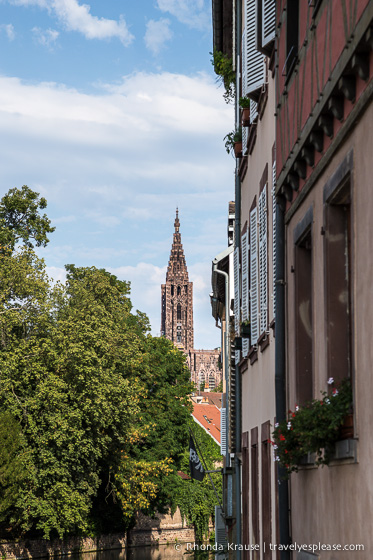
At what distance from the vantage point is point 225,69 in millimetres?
19281

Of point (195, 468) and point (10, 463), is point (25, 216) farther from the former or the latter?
point (195, 468)

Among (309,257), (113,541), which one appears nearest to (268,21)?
(309,257)

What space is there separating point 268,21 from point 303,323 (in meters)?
3.81

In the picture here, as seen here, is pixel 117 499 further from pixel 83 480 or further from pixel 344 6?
pixel 344 6

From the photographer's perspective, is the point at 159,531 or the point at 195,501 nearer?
the point at 195,501

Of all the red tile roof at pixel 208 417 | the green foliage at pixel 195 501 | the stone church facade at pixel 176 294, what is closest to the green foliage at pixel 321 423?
the green foliage at pixel 195 501

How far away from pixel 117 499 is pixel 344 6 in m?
43.9

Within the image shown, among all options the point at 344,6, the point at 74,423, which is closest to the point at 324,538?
the point at 344,6

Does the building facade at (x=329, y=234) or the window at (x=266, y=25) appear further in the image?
the window at (x=266, y=25)

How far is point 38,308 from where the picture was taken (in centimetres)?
4050

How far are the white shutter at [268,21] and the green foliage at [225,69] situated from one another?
8115 millimetres

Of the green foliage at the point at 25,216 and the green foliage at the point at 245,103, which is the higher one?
the green foliage at the point at 25,216

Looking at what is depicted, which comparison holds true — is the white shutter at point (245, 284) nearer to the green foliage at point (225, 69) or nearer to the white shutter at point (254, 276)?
the white shutter at point (254, 276)

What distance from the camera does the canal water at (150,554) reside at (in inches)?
1897
